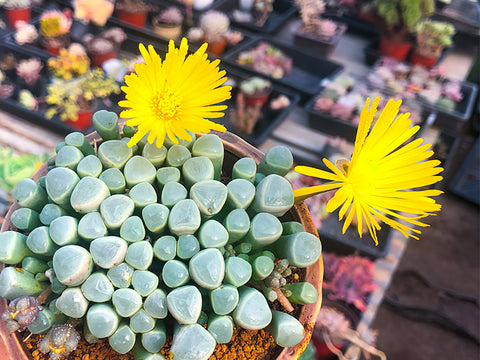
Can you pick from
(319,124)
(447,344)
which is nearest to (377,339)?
(447,344)

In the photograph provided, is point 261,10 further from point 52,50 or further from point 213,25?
point 52,50

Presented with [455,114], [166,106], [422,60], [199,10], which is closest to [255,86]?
[199,10]

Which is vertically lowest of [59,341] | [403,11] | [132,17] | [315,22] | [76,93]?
[76,93]

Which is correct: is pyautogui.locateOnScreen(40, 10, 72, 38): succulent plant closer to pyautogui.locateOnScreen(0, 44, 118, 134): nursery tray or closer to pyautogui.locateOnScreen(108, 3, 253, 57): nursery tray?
pyautogui.locateOnScreen(108, 3, 253, 57): nursery tray

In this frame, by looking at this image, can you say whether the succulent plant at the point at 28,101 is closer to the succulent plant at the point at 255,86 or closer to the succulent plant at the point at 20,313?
the succulent plant at the point at 255,86

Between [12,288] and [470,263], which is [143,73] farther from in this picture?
[470,263]
